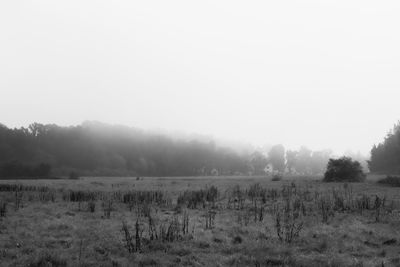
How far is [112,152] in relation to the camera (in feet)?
544

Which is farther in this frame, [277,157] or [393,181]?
[277,157]

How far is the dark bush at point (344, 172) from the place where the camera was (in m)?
66.4

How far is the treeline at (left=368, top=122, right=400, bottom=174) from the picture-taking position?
10344 cm

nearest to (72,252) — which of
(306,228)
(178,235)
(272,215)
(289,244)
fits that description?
(178,235)

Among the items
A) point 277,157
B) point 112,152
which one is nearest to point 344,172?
point 112,152

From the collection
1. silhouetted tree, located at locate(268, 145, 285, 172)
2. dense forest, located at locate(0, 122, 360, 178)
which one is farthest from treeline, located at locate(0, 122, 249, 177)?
silhouetted tree, located at locate(268, 145, 285, 172)

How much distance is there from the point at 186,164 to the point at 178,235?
151 m

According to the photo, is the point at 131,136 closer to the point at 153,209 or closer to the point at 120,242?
the point at 153,209

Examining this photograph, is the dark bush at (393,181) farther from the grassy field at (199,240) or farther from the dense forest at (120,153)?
the dense forest at (120,153)

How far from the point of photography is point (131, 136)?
188 metres

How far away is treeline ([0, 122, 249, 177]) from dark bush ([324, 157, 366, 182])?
89.8m

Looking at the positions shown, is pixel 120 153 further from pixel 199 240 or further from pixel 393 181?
pixel 199 240

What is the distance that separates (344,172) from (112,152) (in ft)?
378

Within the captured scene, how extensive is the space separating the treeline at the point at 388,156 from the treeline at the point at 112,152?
66342 mm
